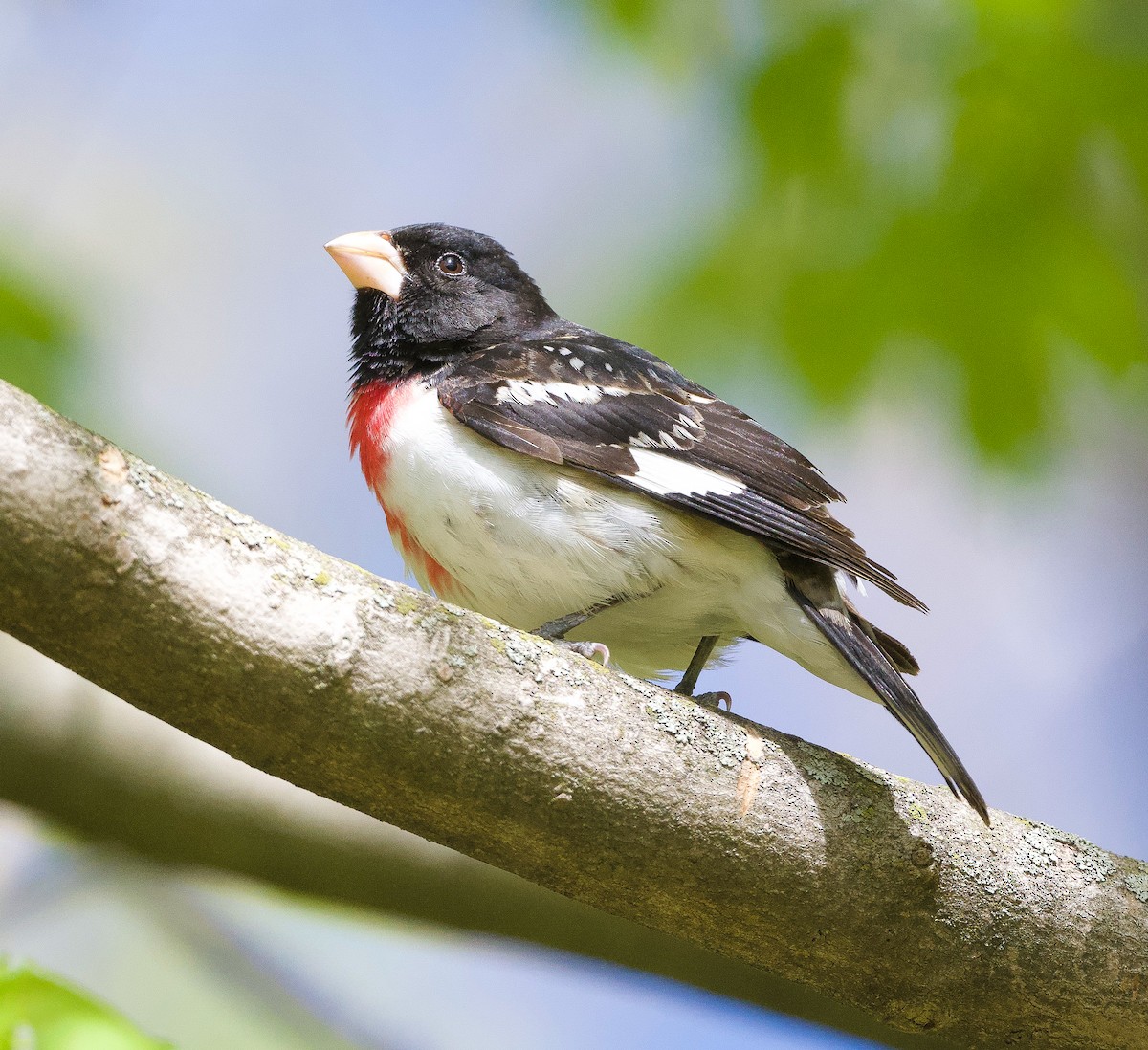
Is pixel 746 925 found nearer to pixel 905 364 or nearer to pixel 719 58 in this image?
pixel 905 364

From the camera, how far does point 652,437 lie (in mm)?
2896

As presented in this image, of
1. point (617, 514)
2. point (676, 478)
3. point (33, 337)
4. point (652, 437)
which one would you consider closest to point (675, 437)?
point (652, 437)

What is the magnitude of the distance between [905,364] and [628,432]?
3.17ft

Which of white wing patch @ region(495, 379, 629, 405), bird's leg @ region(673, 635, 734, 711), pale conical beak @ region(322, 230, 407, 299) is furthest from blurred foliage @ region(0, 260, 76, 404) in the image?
bird's leg @ region(673, 635, 734, 711)

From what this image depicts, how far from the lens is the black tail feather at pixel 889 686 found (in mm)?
2262

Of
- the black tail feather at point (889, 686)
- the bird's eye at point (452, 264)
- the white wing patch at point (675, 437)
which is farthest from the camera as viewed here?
the bird's eye at point (452, 264)

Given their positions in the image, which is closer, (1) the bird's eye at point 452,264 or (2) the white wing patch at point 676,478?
(2) the white wing patch at point 676,478

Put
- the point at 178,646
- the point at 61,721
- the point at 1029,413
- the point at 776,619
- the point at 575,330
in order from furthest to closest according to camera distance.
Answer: the point at 575,330
the point at 1029,413
the point at 776,619
the point at 61,721
the point at 178,646

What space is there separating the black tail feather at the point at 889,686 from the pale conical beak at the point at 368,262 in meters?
1.53

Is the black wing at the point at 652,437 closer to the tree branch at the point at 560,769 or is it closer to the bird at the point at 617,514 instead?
the bird at the point at 617,514

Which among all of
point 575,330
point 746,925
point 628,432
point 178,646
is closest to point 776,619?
point 628,432

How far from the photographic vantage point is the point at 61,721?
248 centimetres

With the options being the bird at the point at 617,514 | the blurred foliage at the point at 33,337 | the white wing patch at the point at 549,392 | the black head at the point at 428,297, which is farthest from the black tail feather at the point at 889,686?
the blurred foliage at the point at 33,337

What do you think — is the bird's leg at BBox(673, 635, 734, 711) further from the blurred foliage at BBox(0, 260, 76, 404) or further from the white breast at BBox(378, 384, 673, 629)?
the blurred foliage at BBox(0, 260, 76, 404)
